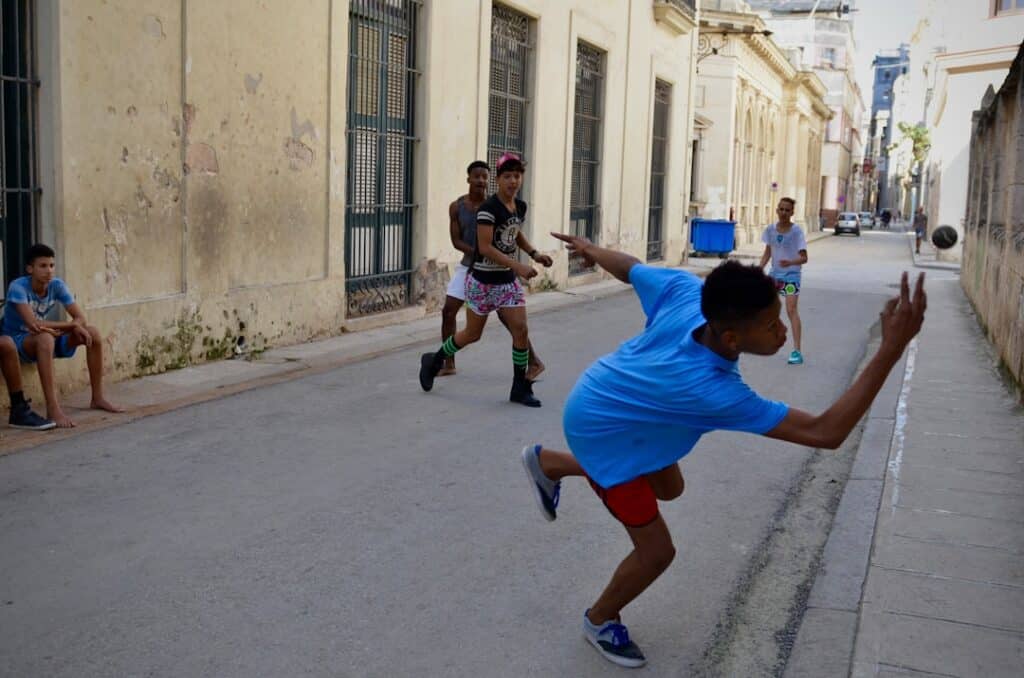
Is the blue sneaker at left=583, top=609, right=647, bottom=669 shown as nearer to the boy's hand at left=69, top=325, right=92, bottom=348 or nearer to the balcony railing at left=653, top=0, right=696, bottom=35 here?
the boy's hand at left=69, top=325, right=92, bottom=348

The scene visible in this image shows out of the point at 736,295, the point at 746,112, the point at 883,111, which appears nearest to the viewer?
the point at 736,295

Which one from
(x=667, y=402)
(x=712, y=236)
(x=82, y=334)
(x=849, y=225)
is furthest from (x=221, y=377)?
(x=849, y=225)

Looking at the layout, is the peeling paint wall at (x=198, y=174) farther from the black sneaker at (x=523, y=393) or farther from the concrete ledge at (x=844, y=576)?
the concrete ledge at (x=844, y=576)

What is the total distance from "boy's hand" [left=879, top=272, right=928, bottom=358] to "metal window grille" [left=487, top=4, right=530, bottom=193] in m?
13.0

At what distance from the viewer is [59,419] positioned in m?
7.05

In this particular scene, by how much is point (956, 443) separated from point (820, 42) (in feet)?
266

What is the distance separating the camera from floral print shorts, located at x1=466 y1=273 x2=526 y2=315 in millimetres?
8305

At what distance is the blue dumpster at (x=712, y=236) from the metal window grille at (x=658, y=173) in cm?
592

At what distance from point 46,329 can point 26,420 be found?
2.04 ft

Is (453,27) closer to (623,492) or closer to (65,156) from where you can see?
(65,156)

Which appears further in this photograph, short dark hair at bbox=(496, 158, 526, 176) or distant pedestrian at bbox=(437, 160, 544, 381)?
distant pedestrian at bbox=(437, 160, 544, 381)

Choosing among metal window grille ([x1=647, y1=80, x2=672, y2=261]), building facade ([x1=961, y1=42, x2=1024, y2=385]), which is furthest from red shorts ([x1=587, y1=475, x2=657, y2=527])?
metal window grille ([x1=647, y1=80, x2=672, y2=261])

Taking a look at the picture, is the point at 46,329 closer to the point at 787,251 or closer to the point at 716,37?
the point at 787,251

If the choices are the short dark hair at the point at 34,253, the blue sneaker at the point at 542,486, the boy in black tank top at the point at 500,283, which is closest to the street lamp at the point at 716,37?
the boy in black tank top at the point at 500,283
